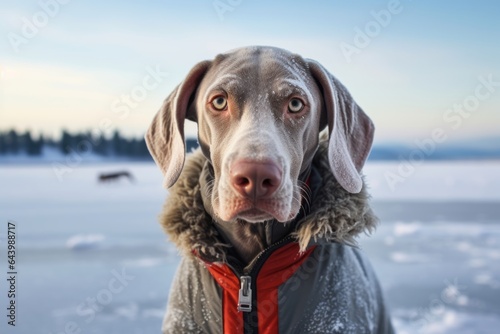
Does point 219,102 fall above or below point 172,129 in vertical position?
above

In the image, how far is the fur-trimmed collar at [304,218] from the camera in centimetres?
217

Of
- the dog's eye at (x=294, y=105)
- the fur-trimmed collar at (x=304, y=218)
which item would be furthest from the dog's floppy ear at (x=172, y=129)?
the dog's eye at (x=294, y=105)

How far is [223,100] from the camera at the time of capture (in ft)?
6.82

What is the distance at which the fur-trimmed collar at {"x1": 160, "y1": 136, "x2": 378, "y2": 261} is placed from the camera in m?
2.17

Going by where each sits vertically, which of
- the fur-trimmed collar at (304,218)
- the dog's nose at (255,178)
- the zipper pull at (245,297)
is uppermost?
the dog's nose at (255,178)

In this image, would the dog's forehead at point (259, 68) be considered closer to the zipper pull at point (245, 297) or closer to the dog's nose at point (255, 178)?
the dog's nose at point (255, 178)

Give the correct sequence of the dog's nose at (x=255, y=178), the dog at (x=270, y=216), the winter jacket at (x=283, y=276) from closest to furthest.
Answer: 1. the dog's nose at (x=255, y=178)
2. the dog at (x=270, y=216)
3. the winter jacket at (x=283, y=276)

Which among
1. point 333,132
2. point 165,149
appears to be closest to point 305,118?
point 333,132

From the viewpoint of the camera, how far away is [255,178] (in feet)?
6.01

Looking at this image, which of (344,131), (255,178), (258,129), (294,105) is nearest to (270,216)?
(255,178)

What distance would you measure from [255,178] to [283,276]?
0.53 meters

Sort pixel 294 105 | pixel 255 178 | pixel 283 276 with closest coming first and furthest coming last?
pixel 255 178
pixel 294 105
pixel 283 276

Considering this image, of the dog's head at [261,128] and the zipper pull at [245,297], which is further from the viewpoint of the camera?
the zipper pull at [245,297]

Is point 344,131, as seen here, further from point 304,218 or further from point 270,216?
point 270,216
